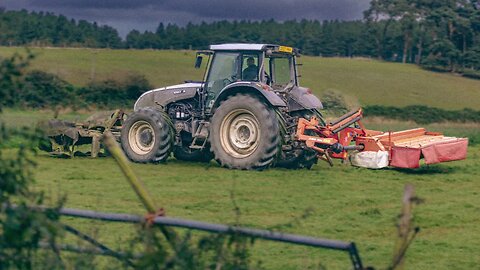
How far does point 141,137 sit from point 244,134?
1.93 meters

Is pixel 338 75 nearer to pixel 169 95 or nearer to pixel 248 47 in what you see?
pixel 169 95

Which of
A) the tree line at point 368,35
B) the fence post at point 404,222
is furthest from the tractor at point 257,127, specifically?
the tree line at point 368,35

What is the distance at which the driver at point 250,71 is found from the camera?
1533 cm

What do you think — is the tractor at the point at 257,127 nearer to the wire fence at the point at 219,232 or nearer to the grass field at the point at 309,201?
the grass field at the point at 309,201

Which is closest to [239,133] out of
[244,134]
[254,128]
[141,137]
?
[244,134]

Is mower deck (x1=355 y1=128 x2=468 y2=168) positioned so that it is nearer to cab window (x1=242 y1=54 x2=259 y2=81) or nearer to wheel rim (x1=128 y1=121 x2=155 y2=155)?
cab window (x1=242 y1=54 x2=259 y2=81)

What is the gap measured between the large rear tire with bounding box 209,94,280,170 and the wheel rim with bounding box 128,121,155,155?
1.24m

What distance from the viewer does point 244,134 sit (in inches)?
601

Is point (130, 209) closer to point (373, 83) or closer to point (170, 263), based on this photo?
point (170, 263)

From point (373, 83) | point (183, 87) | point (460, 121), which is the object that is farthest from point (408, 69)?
point (183, 87)

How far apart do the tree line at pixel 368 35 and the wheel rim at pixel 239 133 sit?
4423cm

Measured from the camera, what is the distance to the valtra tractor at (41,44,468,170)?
1473cm

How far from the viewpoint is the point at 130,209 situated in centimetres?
1038

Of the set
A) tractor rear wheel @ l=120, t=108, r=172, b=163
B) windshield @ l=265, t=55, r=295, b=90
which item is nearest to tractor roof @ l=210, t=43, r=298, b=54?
windshield @ l=265, t=55, r=295, b=90
